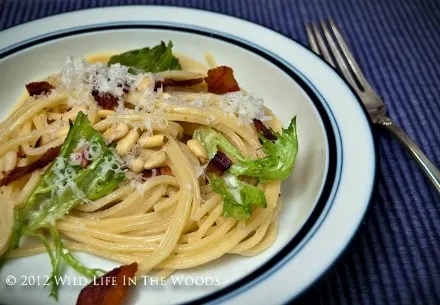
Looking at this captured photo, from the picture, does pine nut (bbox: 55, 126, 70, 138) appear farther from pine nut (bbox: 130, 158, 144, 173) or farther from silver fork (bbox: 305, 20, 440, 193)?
silver fork (bbox: 305, 20, 440, 193)

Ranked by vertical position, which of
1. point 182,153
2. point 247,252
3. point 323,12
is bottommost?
point 247,252

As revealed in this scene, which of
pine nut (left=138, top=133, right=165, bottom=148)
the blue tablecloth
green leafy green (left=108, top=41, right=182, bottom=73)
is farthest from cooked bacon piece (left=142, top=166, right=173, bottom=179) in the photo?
the blue tablecloth

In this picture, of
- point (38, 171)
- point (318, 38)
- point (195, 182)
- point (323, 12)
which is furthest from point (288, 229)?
point (323, 12)

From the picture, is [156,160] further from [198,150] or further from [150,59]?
[150,59]

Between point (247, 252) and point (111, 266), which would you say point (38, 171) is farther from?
point (247, 252)

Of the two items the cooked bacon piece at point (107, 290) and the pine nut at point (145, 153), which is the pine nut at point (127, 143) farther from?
the cooked bacon piece at point (107, 290)

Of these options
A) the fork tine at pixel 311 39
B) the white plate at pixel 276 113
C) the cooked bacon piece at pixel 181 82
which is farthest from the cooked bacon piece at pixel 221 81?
the fork tine at pixel 311 39
